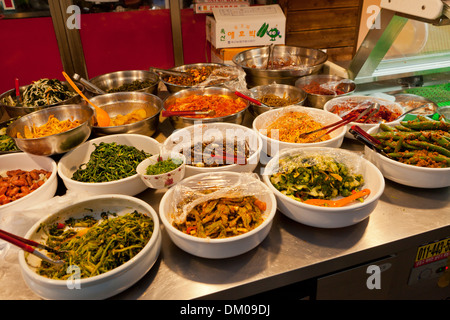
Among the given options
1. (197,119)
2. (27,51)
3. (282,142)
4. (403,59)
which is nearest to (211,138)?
(197,119)

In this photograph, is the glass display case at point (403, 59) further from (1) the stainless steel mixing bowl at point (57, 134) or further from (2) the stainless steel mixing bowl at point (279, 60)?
(1) the stainless steel mixing bowl at point (57, 134)

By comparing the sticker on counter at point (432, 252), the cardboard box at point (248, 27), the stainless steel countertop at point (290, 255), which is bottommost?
the sticker on counter at point (432, 252)

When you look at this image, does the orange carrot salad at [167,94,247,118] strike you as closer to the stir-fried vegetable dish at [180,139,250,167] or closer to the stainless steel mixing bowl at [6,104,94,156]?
the stir-fried vegetable dish at [180,139,250,167]

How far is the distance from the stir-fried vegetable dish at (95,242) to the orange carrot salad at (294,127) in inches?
38.1

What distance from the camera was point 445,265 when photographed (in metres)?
1.95

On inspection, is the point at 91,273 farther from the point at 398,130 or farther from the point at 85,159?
the point at 398,130

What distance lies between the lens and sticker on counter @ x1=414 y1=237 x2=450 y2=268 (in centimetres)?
177

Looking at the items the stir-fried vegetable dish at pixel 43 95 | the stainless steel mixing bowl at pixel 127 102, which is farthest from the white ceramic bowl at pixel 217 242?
the stir-fried vegetable dish at pixel 43 95

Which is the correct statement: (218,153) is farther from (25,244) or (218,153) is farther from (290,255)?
(25,244)

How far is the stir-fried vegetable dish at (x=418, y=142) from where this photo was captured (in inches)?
66.9
